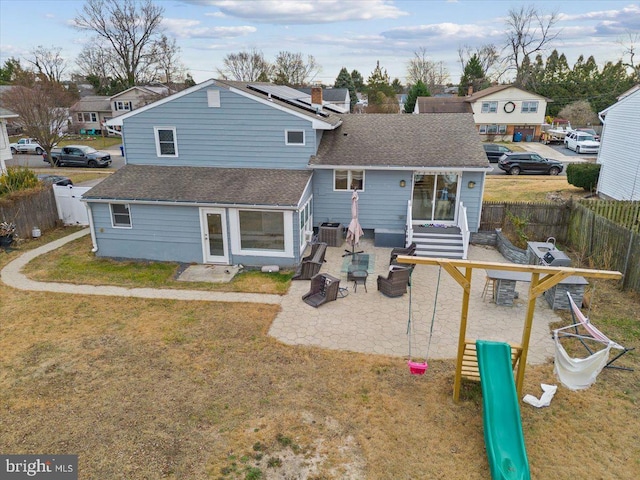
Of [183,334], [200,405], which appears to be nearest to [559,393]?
[200,405]

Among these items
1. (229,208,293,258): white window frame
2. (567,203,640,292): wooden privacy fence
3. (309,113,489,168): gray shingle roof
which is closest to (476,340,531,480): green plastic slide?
(567,203,640,292): wooden privacy fence

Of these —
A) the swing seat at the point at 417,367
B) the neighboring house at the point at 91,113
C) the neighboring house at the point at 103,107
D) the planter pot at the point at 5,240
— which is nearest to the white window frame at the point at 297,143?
the swing seat at the point at 417,367

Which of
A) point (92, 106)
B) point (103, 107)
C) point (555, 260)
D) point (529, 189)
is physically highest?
point (92, 106)

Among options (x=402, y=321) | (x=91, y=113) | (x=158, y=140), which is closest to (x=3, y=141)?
(x=158, y=140)

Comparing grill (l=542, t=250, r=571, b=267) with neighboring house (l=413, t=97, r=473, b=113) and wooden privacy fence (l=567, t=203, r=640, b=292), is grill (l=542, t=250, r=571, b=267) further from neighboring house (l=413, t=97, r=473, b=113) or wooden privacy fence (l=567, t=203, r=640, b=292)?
neighboring house (l=413, t=97, r=473, b=113)

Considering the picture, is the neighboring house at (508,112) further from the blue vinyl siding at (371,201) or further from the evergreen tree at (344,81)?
the blue vinyl siding at (371,201)

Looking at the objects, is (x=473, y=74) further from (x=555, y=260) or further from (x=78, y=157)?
(x=555, y=260)
